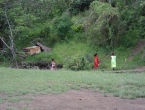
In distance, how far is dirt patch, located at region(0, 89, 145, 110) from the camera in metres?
8.86

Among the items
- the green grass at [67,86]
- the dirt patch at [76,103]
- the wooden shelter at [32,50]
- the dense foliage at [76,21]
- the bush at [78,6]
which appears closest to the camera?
the dirt patch at [76,103]

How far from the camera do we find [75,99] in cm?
1005

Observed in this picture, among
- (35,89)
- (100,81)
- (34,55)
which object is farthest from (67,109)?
(34,55)

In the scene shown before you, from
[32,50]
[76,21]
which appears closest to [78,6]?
[76,21]

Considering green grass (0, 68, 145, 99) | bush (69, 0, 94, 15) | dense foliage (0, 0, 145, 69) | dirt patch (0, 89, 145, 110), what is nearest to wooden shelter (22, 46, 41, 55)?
dense foliage (0, 0, 145, 69)

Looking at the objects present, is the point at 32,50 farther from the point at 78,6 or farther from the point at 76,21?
the point at 78,6

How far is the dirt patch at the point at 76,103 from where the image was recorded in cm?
886

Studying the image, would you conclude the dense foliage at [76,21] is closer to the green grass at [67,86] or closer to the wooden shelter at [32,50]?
the wooden shelter at [32,50]

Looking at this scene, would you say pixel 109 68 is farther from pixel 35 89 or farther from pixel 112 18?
pixel 35 89

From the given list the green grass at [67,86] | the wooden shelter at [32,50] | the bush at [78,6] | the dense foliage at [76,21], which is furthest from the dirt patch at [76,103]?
the bush at [78,6]

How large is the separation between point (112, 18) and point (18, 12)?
8.53 metres

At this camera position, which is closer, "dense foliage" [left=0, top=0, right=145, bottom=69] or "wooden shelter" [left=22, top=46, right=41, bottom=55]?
"dense foliage" [left=0, top=0, right=145, bottom=69]

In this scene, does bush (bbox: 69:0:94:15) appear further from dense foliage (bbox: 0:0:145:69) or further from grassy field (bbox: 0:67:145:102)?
grassy field (bbox: 0:67:145:102)

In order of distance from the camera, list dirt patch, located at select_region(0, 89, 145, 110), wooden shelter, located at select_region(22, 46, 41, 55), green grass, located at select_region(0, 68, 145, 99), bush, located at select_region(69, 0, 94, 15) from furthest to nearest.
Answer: bush, located at select_region(69, 0, 94, 15)
wooden shelter, located at select_region(22, 46, 41, 55)
green grass, located at select_region(0, 68, 145, 99)
dirt patch, located at select_region(0, 89, 145, 110)
